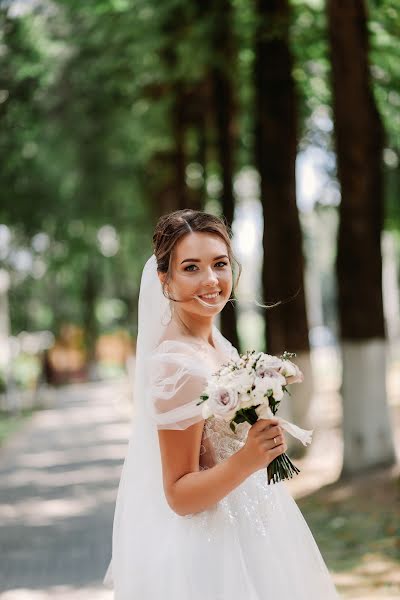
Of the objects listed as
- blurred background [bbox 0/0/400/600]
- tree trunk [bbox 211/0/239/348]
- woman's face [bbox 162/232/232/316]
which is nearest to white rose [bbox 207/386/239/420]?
woman's face [bbox 162/232/232/316]

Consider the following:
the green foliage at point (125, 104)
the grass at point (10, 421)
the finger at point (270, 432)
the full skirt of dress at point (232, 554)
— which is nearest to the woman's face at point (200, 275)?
the finger at point (270, 432)

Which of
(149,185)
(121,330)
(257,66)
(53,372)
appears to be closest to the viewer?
(257,66)

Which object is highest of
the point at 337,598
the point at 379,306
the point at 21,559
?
the point at 379,306

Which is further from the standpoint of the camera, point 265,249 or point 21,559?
point 265,249

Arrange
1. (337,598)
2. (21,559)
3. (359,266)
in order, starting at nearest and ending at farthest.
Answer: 1. (337,598)
2. (21,559)
3. (359,266)

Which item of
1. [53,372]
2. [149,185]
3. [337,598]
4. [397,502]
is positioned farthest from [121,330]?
[337,598]

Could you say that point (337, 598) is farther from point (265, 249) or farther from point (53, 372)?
point (53, 372)

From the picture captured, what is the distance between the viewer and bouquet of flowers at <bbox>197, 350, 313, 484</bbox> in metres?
2.97

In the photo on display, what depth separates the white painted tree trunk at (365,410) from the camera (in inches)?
441

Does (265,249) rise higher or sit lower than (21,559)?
higher

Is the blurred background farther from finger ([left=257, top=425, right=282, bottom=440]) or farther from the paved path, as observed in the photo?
finger ([left=257, top=425, right=282, bottom=440])

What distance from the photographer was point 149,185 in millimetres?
26578

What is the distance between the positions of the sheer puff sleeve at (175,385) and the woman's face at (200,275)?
152 mm

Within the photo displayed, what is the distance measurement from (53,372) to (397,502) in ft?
133
